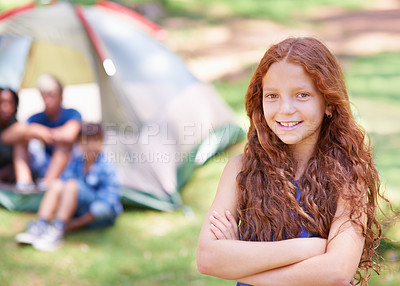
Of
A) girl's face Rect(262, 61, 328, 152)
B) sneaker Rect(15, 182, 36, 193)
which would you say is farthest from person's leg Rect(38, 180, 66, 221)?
girl's face Rect(262, 61, 328, 152)

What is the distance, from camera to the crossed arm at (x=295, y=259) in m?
1.37

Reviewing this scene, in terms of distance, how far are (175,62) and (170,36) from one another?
189 inches

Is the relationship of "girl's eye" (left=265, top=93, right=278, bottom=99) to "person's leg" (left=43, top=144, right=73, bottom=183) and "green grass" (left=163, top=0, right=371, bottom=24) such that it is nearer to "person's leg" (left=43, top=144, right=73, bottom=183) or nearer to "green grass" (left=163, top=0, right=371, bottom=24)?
"person's leg" (left=43, top=144, right=73, bottom=183)

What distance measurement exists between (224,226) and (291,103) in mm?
386

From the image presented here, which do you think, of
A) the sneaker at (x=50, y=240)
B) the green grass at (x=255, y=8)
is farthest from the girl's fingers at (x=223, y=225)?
the green grass at (x=255, y=8)

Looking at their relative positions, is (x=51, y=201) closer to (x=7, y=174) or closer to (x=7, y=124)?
(x=7, y=174)

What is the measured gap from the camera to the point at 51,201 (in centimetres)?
355

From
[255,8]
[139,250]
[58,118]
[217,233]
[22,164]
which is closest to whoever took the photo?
[217,233]

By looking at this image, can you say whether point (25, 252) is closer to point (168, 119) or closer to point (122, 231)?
point (122, 231)

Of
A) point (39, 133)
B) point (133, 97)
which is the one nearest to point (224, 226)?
point (133, 97)

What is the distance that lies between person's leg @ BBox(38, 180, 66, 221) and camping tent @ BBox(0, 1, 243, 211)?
280 millimetres

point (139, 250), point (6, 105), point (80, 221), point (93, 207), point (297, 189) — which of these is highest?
point (6, 105)

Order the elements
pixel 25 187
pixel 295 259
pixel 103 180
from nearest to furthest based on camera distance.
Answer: pixel 295 259
pixel 103 180
pixel 25 187

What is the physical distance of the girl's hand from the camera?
1.49 metres
